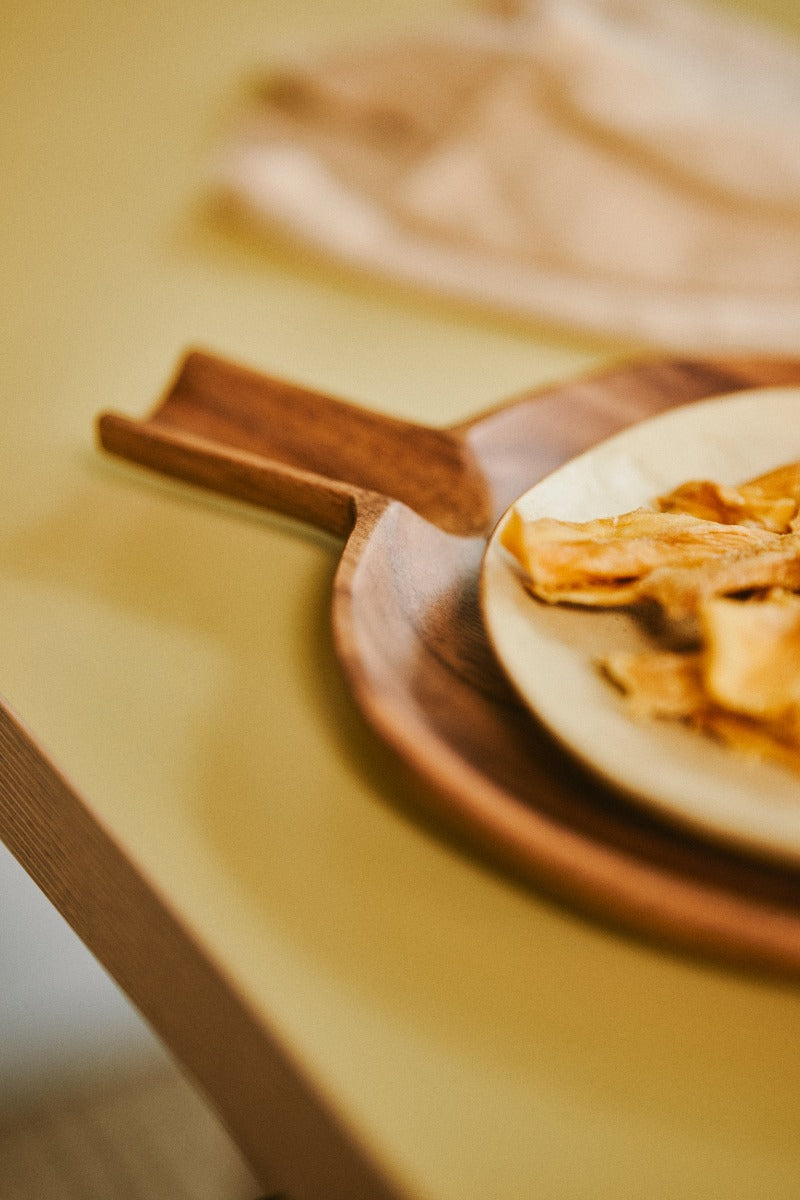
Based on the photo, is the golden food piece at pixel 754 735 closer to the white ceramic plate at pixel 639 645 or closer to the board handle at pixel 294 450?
the white ceramic plate at pixel 639 645

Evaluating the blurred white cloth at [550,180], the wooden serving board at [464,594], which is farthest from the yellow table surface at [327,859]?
the blurred white cloth at [550,180]

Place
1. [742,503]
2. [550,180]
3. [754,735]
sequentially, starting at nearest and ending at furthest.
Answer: [754,735] → [742,503] → [550,180]

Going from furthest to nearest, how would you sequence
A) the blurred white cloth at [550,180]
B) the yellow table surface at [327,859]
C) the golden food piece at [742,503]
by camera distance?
the blurred white cloth at [550,180] < the golden food piece at [742,503] < the yellow table surface at [327,859]

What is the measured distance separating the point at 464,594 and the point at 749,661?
116 mm

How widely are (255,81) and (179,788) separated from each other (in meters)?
0.92

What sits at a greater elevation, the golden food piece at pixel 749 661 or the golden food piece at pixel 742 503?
the golden food piece at pixel 742 503

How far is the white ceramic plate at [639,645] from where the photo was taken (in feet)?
0.87

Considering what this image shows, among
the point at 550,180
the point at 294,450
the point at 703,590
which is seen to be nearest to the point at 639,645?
the point at 703,590

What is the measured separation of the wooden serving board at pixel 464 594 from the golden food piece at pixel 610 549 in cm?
4

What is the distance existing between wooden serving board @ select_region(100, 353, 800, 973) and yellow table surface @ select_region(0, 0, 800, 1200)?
21 mm

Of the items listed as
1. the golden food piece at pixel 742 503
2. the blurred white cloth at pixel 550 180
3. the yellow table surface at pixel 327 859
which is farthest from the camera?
the blurred white cloth at pixel 550 180

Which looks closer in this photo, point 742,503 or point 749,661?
point 749,661

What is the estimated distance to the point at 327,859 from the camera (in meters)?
0.30

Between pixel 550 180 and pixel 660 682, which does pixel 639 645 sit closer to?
pixel 660 682
